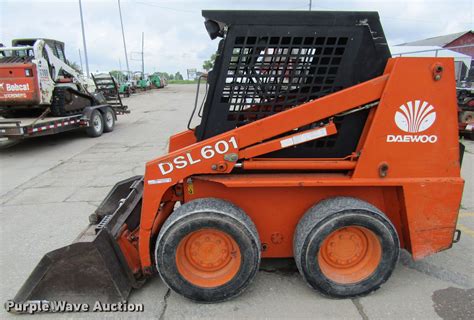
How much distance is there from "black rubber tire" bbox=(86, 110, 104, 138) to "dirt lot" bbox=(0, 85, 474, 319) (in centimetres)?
330

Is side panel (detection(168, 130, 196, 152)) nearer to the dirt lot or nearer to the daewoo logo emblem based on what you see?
the dirt lot

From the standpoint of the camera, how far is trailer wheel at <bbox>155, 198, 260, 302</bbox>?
8.32ft

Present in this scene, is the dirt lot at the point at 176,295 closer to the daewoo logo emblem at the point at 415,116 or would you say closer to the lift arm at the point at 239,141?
the lift arm at the point at 239,141

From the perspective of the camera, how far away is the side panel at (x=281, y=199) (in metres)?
2.74

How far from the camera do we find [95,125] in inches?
420

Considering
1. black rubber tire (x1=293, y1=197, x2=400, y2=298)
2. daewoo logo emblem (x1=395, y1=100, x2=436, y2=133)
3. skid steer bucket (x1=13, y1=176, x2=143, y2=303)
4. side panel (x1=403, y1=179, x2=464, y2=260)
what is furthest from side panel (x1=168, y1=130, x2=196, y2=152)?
→ side panel (x1=403, y1=179, x2=464, y2=260)

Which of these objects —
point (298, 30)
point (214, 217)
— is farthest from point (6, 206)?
point (298, 30)

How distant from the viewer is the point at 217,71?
267 cm

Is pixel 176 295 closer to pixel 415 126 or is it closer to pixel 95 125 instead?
pixel 415 126

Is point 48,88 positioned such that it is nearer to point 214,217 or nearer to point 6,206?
point 6,206

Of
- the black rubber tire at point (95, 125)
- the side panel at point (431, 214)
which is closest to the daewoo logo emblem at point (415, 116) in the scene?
the side panel at point (431, 214)

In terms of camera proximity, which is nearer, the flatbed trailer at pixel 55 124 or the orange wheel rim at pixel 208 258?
the orange wheel rim at pixel 208 258

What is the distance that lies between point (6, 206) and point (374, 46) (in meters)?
5.34

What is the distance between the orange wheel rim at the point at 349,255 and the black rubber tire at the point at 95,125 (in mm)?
9418
